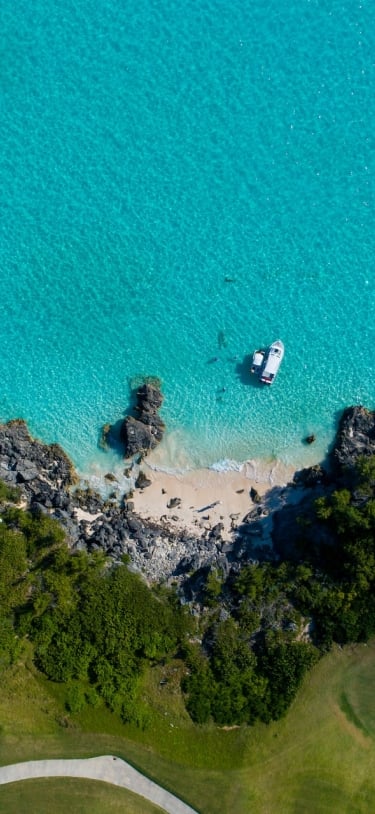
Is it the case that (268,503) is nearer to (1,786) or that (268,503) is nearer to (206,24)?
(1,786)

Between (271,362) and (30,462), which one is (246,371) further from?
(30,462)

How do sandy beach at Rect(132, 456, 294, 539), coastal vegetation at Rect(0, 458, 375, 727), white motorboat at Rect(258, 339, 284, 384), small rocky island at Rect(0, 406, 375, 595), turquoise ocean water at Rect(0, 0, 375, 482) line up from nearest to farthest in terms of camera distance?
1. coastal vegetation at Rect(0, 458, 375, 727)
2. small rocky island at Rect(0, 406, 375, 595)
3. white motorboat at Rect(258, 339, 284, 384)
4. sandy beach at Rect(132, 456, 294, 539)
5. turquoise ocean water at Rect(0, 0, 375, 482)

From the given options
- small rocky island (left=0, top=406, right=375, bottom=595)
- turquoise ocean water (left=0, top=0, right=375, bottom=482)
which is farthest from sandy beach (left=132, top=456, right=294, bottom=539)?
turquoise ocean water (left=0, top=0, right=375, bottom=482)

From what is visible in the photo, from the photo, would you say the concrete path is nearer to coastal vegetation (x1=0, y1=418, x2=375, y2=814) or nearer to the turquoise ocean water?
coastal vegetation (x1=0, y1=418, x2=375, y2=814)

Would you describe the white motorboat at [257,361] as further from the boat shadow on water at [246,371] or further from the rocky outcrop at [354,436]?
the rocky outcrop at [354,436]

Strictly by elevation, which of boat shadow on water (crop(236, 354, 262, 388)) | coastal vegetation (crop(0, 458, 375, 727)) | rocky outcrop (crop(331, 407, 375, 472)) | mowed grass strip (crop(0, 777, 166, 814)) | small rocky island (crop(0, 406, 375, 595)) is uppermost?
boat shadow on water (crop(236, 354, 262, 388))

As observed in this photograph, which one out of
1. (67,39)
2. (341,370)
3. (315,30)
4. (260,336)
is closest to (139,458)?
(260,336)
